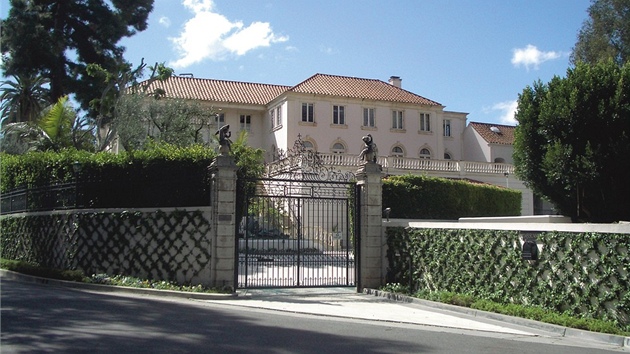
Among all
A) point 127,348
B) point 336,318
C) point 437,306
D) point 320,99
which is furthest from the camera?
point 320,99

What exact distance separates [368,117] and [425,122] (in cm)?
546

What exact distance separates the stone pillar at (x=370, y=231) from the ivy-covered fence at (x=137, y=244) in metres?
4.24

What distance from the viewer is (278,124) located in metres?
45.2

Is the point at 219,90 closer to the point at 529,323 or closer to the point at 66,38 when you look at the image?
the point at 66,38

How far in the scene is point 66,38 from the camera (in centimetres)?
3425

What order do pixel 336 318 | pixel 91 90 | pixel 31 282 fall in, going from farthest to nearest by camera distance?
pixel 91 90 → pixel 31 282 → pixel 336 318

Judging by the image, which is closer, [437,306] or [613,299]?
[613,299]

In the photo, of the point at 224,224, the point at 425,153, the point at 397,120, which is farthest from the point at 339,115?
the point at 224,224

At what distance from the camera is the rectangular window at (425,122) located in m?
48.6

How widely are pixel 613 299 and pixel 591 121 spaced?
690cm

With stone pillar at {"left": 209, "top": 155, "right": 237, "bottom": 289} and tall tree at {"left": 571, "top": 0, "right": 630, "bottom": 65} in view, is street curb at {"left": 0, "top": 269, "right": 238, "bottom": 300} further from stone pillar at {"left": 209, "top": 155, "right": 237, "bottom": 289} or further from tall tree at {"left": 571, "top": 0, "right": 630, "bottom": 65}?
tall tree at {"left": 571, "top": 0, "right": 630, "bottom": 65}

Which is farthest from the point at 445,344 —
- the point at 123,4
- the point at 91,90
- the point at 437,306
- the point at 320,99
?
the point at 320,99

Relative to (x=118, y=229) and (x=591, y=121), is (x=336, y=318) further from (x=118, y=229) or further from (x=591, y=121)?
(x=591, y=121)

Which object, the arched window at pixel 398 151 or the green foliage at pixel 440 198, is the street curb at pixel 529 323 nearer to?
the green foliage at pixel 440 198
